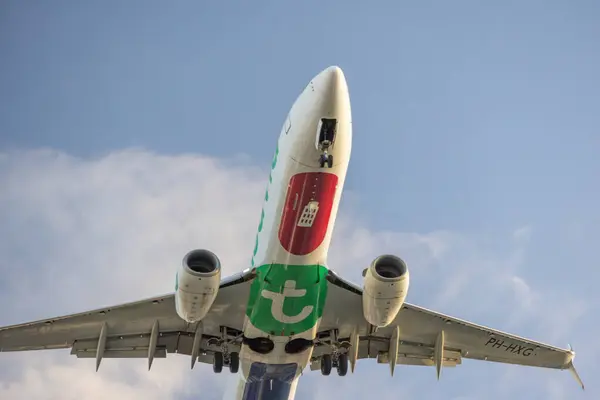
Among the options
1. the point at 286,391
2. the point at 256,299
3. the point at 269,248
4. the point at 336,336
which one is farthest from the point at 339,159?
the point at 286,391

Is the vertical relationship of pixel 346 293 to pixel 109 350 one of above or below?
above

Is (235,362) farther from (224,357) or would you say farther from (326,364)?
(326,364)

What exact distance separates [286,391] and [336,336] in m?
2.28

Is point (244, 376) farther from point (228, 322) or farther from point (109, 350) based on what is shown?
point (109, 350)

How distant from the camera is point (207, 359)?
80.5 feet

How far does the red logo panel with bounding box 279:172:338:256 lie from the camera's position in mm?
19484

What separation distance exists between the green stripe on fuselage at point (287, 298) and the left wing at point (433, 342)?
154cm

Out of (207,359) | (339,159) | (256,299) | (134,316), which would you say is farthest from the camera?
(207,359)

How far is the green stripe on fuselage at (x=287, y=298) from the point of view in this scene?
20594mm

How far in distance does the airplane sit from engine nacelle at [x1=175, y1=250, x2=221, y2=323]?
0.03 meters

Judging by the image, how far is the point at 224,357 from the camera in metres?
23.6

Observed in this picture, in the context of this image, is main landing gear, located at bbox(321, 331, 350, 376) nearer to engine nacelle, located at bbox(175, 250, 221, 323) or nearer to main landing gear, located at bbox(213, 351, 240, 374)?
Result: main landing gear, located at bbox(213, 351, 240, 374)

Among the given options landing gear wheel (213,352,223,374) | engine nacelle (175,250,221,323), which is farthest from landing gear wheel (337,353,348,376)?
engine nacelle (175,250,221,323)

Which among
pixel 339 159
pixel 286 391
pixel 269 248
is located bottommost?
pixel 286 391
